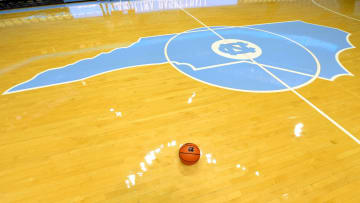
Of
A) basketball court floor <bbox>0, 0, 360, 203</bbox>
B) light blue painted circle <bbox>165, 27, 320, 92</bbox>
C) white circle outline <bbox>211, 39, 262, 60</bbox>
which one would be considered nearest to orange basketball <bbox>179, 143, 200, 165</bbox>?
basketball court floor <bbox>0, 0, 360, 203</bbox>

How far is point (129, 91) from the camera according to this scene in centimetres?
369

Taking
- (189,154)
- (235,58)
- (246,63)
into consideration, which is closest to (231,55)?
(235,58)

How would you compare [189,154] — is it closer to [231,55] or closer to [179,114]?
[179,114]

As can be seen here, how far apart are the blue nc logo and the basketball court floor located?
4cm

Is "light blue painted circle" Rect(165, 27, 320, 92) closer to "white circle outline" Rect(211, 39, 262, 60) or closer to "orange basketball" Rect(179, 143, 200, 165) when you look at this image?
"white circle outline" Rect(211, 39, 262, 60)

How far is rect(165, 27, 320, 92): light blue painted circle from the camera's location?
387 cm

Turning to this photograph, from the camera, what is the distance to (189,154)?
2447 millimetres

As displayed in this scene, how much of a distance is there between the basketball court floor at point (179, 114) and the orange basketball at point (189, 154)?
105 mm

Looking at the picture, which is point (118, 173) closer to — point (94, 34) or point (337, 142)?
point (337, 142)

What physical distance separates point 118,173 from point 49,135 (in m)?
1.26

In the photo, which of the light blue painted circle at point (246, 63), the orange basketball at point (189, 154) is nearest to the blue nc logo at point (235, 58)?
the light blue painted circle at point (246, 63)

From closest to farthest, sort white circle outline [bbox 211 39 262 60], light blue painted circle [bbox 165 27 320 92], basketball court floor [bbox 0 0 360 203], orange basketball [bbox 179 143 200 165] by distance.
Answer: basketball court floor [bbox 0 0 360 203] < orange basketball [bbox 179 143 200 165] < light blue painted circle [bbox 165 27 320 92] < white circle outline [bbox 211 39 262 60]

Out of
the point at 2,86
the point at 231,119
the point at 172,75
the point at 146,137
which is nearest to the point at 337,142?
the point at 231,119

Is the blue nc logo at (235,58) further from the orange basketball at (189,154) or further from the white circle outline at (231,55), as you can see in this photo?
the orange basketball at (189,154)
